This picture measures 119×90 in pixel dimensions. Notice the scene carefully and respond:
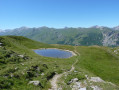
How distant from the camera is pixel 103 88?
2180 cm

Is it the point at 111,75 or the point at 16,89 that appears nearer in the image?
the point at 16,89

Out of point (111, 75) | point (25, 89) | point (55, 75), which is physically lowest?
point (111, 75)

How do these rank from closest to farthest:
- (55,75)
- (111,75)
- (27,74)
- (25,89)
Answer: (25,89)
(27,74)
(55,75)
(111,75)

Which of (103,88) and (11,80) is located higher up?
(11,80)

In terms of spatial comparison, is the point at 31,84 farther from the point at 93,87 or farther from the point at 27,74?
the point at 93,87

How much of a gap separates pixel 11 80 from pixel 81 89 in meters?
15.1

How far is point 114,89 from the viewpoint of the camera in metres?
21.7

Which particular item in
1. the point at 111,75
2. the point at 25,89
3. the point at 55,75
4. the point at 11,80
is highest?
the point at 11,80

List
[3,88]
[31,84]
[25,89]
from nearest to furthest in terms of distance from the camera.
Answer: [3,88], [25,89], [31,84]

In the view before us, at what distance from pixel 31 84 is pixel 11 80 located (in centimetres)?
436

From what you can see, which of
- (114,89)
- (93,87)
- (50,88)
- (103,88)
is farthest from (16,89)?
(114,89)

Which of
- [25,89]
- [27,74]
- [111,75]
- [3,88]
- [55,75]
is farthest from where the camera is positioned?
[111,75]

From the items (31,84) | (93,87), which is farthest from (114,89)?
(31,84)

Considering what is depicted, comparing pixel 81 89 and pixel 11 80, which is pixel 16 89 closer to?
pixel 11 80
